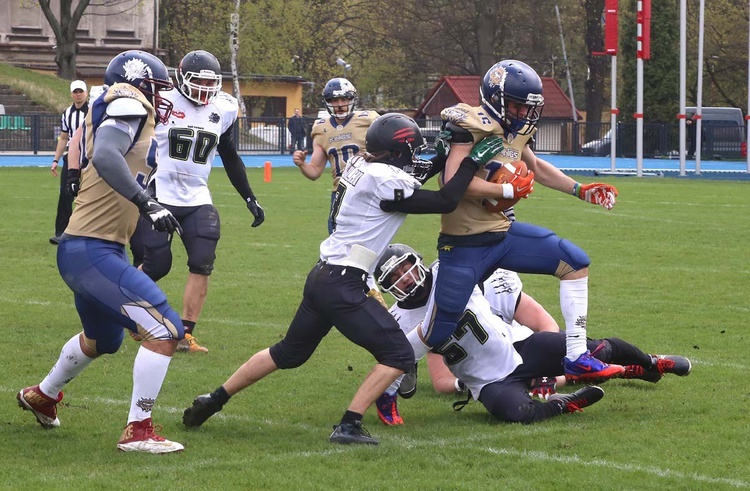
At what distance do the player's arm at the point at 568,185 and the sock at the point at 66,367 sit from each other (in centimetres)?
267

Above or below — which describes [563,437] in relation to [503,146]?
below

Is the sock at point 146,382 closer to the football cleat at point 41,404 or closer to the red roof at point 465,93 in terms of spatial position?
the football cleat at point 41,404

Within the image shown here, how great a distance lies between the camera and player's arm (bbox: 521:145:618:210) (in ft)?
21.6

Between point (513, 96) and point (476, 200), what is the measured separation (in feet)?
1.91

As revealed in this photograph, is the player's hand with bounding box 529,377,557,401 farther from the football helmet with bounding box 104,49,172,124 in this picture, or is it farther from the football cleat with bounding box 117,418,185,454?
the football helmet with bounding box 104,49,172,124

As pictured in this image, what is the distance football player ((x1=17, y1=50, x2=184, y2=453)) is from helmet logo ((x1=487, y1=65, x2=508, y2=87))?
5.74 ft

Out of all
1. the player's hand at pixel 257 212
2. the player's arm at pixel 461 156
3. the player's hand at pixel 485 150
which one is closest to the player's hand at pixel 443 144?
the player's arm at pixel 461 156

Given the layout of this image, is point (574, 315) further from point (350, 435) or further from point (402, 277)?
point (350, 435)

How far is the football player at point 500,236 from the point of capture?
19.7 ft

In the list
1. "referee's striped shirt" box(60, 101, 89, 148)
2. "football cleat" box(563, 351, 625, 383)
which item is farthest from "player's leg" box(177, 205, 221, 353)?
"referee's striped shirt" box(60, 101, 89, 148)

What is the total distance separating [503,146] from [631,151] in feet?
110

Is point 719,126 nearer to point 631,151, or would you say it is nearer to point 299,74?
point 631,151

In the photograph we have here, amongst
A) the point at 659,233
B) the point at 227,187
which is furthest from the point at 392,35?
the point at 659,233

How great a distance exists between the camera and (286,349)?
572cm
